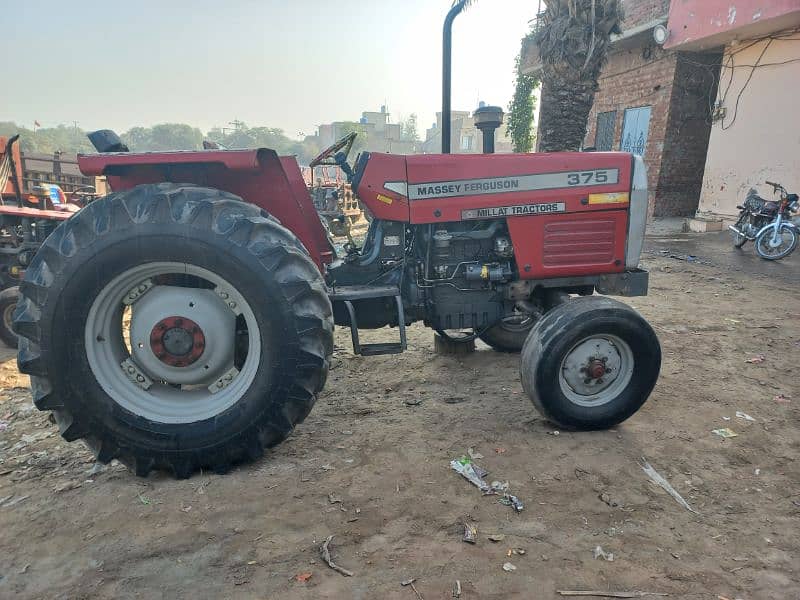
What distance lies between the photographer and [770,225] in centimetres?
861

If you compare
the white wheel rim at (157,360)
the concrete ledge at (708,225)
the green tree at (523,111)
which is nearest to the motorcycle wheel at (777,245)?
the concrete ledge at (708,225)

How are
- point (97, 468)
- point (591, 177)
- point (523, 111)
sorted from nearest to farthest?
point (97, 468) < point (591, 177) < point (523, 111)

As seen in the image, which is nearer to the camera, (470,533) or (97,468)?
(470,533)

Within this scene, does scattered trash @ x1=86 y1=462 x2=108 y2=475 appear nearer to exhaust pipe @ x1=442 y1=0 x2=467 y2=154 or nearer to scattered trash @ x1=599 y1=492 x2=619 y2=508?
scattered trash @ x1=599 y1=492 x2=619 y2=508

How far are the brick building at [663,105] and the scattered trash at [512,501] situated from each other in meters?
12.0

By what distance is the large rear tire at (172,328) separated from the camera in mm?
2449

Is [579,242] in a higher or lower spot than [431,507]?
higher

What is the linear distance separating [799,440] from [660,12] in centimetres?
1175

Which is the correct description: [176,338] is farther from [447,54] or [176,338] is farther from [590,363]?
[447,54]

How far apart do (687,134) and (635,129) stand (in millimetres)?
1306

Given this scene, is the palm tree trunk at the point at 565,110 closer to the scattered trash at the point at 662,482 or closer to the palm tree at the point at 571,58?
the palm tree at the point at 571,58

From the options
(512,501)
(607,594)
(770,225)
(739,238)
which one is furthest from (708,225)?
(607,594)

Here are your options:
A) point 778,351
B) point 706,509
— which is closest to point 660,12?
point 778,351

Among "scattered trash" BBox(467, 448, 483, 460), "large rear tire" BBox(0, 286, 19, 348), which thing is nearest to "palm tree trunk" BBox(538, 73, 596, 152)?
"scattered trash" BBox(467, 448, 483, 460)
